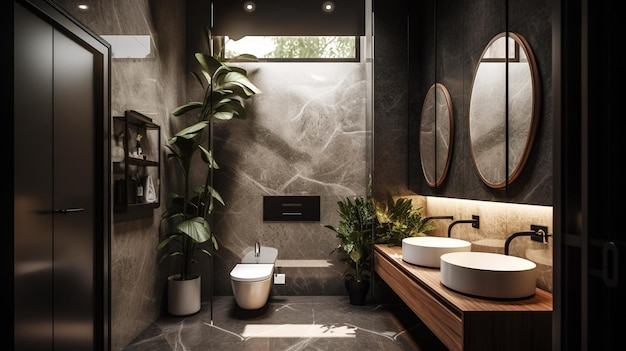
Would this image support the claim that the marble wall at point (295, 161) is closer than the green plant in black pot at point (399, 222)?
No

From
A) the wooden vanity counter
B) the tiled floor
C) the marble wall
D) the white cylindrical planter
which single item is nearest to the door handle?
the tiled floor

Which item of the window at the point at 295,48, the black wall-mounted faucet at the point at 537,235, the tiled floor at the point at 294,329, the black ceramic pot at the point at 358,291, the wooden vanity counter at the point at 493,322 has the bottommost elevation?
the tiled floor at the point at 294,329

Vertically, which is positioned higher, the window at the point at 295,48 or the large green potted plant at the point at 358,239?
the window at the point at 295,48

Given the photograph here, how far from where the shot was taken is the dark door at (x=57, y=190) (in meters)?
1.66

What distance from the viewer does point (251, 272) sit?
3221 millimetres

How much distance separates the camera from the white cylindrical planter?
10.5ft

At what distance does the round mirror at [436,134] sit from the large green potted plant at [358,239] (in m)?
0.66

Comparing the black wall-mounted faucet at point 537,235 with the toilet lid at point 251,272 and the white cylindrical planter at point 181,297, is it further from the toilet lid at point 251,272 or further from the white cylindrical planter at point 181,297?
the white cylindrical planter at point 181,297

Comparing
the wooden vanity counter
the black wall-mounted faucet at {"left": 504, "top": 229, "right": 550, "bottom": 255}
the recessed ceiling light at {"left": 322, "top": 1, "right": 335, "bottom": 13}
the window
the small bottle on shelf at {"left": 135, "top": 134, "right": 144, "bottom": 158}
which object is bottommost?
the wooden vanity counter

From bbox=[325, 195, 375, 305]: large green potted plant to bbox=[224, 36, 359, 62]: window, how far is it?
160 cm
